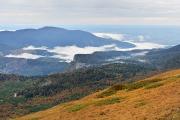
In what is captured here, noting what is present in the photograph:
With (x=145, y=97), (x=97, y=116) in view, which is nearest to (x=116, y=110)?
(x=97, y=116)

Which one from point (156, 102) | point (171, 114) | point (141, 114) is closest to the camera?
point (171, 114)

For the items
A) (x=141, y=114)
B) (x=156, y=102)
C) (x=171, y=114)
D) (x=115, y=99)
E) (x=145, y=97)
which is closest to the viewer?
(x=171, y=114)

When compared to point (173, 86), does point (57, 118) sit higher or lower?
lower

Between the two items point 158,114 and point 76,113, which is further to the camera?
point 76,113

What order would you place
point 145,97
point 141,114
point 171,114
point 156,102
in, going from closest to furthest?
point 171,114, point 141,114, point 156,102, point 145,97

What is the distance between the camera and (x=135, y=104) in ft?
190

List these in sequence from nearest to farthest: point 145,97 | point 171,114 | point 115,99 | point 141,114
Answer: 1. point 171,114
2. point 141,114
3. point 145,97
4. point 115,99

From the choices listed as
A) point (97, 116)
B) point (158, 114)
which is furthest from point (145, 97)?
point (158, 114)

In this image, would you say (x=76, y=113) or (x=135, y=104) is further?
(x=76, y=113)

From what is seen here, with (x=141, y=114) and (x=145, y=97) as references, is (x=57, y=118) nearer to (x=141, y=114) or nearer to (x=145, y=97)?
(x=145, y=97)

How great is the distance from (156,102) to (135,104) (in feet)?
11.7

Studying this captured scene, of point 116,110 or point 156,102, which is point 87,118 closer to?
point 116,110

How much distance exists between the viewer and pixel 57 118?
213 feet

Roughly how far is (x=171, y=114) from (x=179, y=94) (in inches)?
431
